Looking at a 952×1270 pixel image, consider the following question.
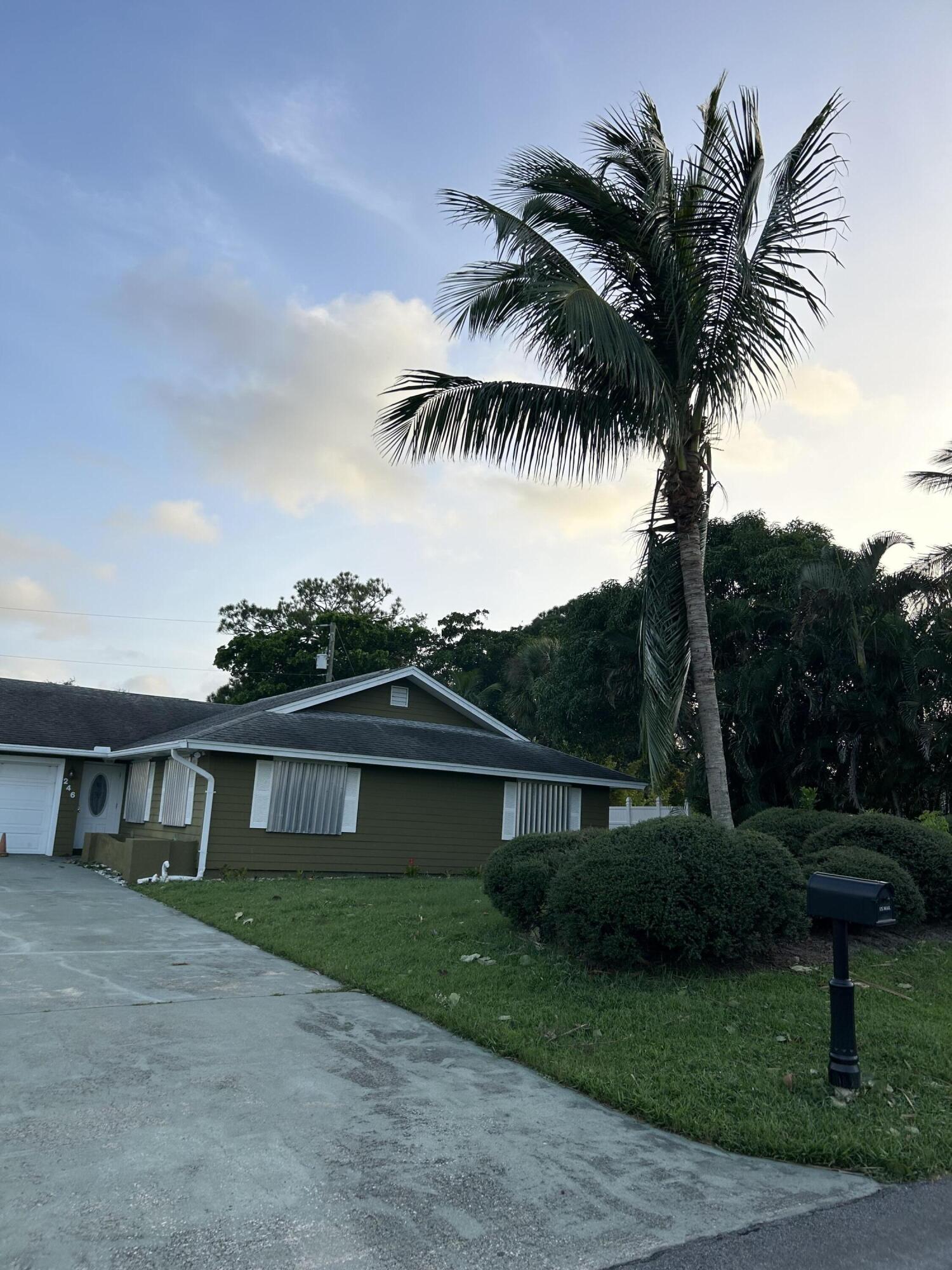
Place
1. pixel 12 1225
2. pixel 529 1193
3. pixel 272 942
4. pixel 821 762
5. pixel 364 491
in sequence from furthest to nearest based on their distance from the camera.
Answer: pixel 821 762, pixel 364 491, pixel 272 942, pixel 529 1193, pixel 12 1225

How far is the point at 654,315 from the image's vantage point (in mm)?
9836

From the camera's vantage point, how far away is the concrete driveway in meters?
2.90

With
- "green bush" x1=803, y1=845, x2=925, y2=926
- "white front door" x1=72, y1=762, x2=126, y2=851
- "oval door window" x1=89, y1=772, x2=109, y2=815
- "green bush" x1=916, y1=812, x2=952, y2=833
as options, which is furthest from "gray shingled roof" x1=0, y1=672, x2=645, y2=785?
"green bush" x1=803, y1=845, x2=925, y2=926

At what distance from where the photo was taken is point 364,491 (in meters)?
14.1

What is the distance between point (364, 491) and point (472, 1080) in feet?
35.1

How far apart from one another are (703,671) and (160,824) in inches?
489

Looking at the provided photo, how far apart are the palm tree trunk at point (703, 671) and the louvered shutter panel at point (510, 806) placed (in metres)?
9.61

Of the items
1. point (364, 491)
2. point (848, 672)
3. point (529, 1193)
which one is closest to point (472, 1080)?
point (529, 1193)

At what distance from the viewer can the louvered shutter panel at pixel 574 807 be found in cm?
1973

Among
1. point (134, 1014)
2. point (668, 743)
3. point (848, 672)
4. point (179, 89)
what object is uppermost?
point (179, 89)

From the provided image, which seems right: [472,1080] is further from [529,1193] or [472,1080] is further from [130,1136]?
[130,1136]

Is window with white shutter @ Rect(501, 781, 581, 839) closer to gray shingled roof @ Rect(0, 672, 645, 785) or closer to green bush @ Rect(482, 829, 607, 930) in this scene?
gray shingled roof @ Rect(0, 672, 645, 785)

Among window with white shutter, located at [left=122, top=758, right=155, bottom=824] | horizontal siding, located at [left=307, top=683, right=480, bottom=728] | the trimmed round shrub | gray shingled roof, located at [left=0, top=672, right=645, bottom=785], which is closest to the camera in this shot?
the trimmed round shrub

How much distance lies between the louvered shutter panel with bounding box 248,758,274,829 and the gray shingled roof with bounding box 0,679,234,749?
5343 mm
